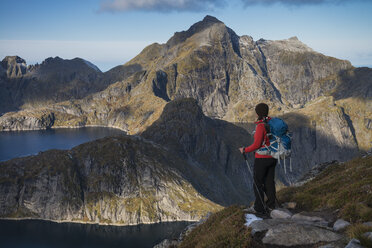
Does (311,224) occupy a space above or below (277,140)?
below

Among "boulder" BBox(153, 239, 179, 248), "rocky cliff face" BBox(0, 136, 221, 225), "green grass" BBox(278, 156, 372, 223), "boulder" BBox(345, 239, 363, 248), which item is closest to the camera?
"boulder" BBox(345, 239, 363, 248)

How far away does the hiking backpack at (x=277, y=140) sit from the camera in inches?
619

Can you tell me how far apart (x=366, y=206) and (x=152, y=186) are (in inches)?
7545

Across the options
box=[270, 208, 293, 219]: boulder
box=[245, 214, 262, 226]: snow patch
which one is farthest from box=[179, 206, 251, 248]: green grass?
box=[270, 208, 293, 219]: boulder

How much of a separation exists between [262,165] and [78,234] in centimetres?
16032

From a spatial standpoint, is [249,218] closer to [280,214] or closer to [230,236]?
[280,214]

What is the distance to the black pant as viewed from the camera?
16281 mm

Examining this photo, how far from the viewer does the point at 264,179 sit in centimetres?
1672

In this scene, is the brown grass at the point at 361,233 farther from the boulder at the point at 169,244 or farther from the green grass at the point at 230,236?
the boulder at the point at 169,244

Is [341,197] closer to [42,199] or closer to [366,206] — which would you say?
[366,206]

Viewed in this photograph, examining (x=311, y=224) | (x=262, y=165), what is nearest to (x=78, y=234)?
(x=262, y=165)

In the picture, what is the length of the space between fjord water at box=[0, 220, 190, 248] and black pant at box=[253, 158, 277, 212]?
118 m

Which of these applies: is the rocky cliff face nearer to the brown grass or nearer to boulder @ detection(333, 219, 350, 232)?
boulder @ detection(333, 219, 350, 232)

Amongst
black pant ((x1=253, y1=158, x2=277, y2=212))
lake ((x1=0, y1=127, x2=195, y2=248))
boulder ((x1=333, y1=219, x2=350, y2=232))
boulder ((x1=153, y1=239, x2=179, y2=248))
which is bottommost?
lake ((x1=0, y1=127, x2=195, y2=248))
